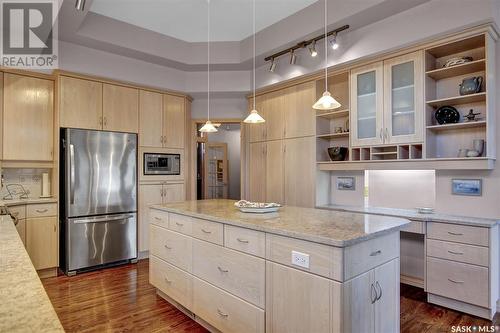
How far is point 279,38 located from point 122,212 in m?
3.12

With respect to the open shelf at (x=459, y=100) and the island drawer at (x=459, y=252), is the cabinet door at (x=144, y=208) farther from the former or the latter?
the open shelf at (x=459, y=100)

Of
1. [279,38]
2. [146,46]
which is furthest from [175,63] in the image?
[279,38]

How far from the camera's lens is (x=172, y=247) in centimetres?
284

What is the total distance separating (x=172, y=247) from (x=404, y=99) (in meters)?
2.79

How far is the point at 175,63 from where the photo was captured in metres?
4.44

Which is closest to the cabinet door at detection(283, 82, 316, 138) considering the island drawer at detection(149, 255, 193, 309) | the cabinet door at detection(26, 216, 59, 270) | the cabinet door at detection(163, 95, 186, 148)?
the cabinet door at detection(163, 95, 186, 148)

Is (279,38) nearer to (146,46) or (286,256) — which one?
(146,46)

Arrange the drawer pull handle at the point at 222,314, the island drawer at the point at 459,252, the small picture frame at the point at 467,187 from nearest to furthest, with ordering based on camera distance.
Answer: the drawer pull handle at the point at 222,314
the island drawer at the point at 459,252
the small picture frame at the point at 467,187

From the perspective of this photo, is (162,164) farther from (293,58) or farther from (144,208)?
(293,58)

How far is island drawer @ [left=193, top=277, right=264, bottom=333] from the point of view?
2010 mm

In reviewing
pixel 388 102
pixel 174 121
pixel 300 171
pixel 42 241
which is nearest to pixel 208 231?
pixel 300 171

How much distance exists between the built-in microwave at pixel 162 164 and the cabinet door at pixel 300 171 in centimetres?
170

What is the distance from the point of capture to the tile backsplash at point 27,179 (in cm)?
382
